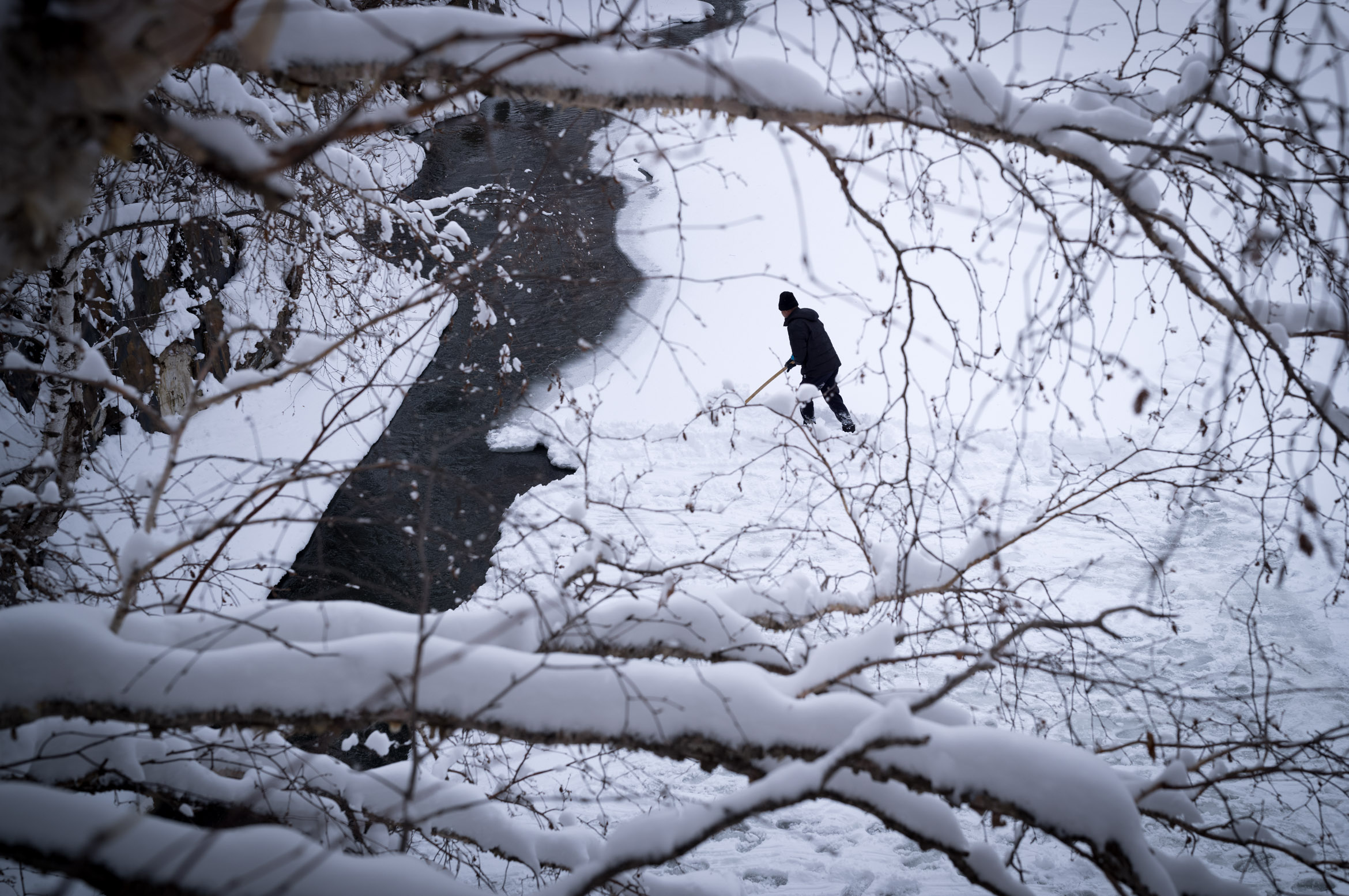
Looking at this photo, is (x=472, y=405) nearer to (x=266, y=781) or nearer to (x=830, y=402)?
(x=830, y=402)

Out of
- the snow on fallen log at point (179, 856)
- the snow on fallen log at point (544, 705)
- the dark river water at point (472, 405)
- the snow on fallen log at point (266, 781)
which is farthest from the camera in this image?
the dark river water at point (472, 405)

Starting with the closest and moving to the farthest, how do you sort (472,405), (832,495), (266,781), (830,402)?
(266,781), (832,495), (830,402), (472,405)

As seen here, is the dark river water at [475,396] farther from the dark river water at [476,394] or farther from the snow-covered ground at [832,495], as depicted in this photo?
the snow-covered ground at [832,495]

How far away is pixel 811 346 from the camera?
7.02 m

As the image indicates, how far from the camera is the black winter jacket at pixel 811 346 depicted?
7.03 m

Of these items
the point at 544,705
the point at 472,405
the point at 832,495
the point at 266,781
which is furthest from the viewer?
the point at 472,405

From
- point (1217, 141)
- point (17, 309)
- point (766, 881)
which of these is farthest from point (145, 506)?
point (1217, 141)

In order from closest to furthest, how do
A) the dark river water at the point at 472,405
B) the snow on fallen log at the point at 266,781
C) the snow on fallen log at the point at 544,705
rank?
the snow on fallen log at the point at 544,705 → the snow on fallen log at the point at 266,781 → the dark river water at the point at 472,405

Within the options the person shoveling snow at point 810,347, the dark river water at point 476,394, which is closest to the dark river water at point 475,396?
the dark river water at point 476,394

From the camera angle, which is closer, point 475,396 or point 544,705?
point 544,705

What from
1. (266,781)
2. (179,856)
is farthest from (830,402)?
(179,856)

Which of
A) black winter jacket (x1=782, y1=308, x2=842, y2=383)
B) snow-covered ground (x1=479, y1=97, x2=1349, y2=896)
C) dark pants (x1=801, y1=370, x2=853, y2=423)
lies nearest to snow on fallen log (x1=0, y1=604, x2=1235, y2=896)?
snow-covered ground (x1=479, y1=97, x2=1349, y2=896)

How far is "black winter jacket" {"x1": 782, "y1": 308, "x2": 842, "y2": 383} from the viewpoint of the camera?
703 centimetres

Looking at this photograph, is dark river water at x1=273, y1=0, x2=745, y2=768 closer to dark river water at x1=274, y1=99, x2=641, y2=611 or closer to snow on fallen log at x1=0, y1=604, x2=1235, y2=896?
dark river water at x1=274, y1=99, x2=641, y2=611
